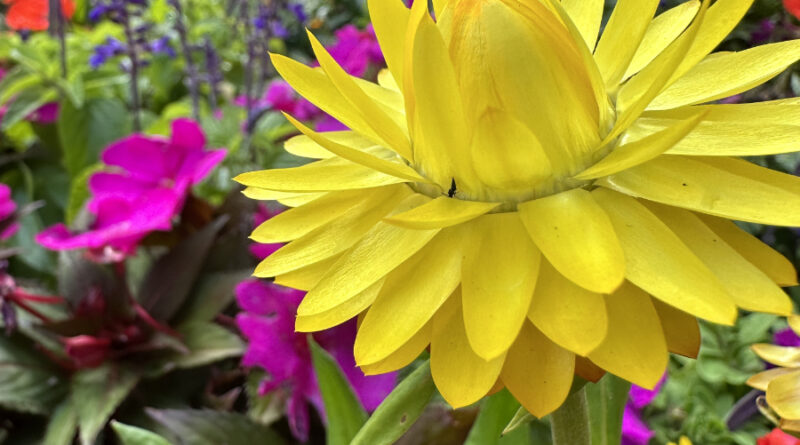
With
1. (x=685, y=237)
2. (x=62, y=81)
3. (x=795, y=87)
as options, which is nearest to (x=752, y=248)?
(x=685, y=237)

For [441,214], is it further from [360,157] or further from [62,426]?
[62,426]

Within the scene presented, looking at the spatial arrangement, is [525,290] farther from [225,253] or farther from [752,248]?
[225,253]

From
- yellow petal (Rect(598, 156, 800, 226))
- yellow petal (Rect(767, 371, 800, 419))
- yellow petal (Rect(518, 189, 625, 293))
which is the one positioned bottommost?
yellow petal (Rect(767, 371, 800, 419))

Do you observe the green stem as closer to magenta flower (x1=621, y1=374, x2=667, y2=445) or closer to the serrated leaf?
magenta flower (x1=621, y1=374, x2=667, y2=445)

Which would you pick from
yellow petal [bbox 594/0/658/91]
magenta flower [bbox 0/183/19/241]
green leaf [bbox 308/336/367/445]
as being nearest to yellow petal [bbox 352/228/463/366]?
yellow petal [bbox 594/0/658/91]

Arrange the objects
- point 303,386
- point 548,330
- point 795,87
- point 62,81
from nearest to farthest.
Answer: point 548,330, point 303,386, point 795,87, point 62,81

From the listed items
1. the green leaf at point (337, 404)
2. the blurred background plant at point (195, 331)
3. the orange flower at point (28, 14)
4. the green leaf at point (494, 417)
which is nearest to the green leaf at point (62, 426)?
the blurred background plant at point (195, 331)

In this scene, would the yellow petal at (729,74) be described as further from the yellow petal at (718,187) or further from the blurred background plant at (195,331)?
the blurred background plant at (195,331)
